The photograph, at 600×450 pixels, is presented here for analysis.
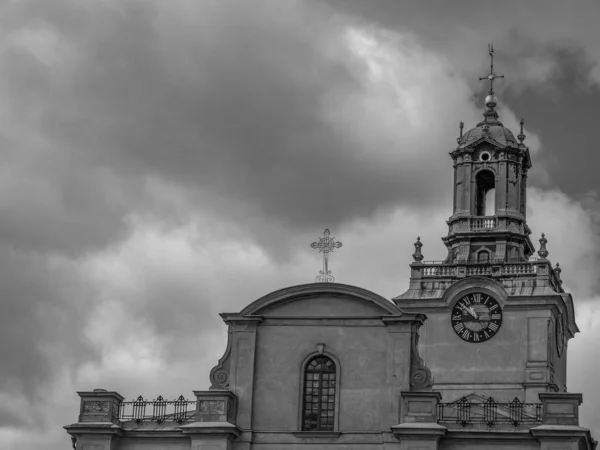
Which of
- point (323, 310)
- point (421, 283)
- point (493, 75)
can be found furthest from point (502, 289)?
point (323, 310)

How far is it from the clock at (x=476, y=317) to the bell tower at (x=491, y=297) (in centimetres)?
5

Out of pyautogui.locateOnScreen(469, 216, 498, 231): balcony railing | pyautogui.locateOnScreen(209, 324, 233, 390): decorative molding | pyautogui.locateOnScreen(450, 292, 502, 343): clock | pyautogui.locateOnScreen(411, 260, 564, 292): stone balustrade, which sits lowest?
pyautogui.locateOnScreen(209, 324, 233, 390): decorative molding

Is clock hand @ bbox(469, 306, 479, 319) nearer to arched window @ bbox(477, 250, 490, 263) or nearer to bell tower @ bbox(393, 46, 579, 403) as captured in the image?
bell tower @ bbox(393, 46, 579, 403)

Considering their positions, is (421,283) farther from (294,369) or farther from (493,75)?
(294,369)

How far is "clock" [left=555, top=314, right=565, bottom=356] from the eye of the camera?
87188mm

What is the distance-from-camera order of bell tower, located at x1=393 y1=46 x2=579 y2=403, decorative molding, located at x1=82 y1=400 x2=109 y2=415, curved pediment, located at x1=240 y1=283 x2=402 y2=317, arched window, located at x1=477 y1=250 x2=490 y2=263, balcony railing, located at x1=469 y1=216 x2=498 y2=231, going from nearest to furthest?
curved pediment, located at x1=240 y1=283 x2=402 y2=317 < decorative molding, located at x1=82 y1=400 x2=109 y2=415 < bell tower, located at x1=393 y1=46 x2=579 y2=403 < arched window, located at x1=477 y1=250 x2=490 y2=263 < balcony railing, located at x1=469 y1=216 x2=498 y2=231

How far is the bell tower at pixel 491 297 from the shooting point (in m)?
84.7

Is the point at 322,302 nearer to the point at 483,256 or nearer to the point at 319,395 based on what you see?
the point at 319,395

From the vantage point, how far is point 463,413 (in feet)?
213

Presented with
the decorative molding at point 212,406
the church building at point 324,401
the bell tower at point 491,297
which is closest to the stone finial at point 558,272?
the bell tower at point 491,297

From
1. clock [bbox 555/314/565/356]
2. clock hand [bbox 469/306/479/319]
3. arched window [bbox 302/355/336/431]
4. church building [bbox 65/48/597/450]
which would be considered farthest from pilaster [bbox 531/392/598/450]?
clock [bbox 555/314/565/356]

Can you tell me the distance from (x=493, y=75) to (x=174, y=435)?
121 ft

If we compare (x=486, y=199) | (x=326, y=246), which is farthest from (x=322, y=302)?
(x=486, y=199)

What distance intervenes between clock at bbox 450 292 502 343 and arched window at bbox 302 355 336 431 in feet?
67.1
